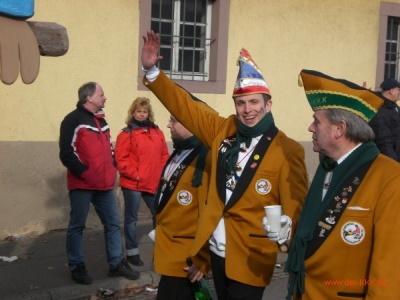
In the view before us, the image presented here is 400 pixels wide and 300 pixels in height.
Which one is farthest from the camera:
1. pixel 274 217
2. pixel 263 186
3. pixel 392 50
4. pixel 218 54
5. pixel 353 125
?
pixel 392 50

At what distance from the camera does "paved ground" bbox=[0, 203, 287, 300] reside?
605cm

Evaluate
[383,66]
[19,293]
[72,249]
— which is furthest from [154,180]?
[383,66]

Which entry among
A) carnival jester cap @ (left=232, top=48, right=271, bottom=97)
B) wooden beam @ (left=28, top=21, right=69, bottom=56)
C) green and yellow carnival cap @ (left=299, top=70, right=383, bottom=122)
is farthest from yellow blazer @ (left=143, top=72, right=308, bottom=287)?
wooden beam @ (left=28, top=21, right=69, bottom=56)

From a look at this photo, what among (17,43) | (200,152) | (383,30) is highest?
(383,30)

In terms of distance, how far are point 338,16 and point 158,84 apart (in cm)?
739

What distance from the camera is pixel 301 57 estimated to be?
1040cm

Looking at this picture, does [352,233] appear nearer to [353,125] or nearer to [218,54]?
[353,125]

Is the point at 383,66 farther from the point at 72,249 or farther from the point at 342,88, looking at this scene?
the point at 342,88

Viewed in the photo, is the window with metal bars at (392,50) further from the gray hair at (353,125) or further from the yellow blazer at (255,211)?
the gray hair at (353,125)

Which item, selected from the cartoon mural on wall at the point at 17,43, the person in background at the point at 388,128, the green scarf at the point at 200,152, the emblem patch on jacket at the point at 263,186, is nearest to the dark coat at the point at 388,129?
the person in background at the point at 388,128

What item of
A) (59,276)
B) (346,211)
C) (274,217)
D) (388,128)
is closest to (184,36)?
(388,128)

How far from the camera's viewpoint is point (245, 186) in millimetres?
3740

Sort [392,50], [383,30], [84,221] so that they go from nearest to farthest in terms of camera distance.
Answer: [84,221], [383,30], [392,50]

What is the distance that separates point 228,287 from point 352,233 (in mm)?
1281
